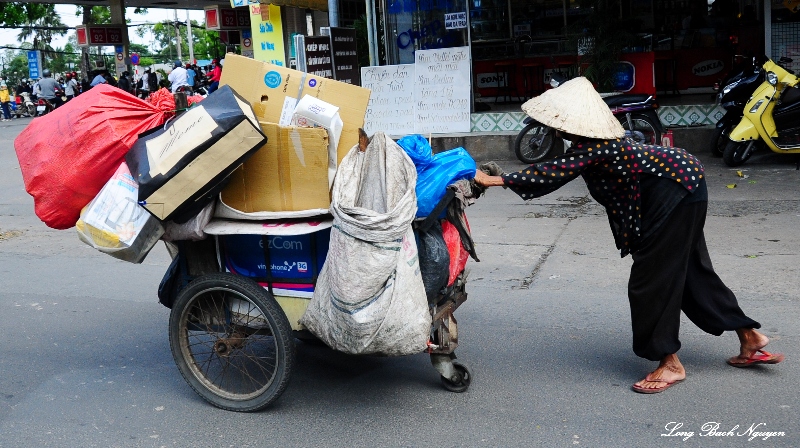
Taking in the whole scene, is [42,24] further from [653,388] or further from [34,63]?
[653,388]

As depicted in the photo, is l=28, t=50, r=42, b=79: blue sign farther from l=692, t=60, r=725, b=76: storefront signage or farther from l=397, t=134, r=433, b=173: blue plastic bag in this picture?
l=397, t=134, r=433, b=173: blue plastic bag

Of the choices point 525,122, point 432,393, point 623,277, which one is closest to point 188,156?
point 432,393

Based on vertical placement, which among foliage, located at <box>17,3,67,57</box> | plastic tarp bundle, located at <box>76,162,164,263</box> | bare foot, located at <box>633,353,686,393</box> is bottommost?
bare foot, located at <box>633,353,686,393</box>

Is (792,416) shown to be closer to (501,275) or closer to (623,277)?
(623,277)

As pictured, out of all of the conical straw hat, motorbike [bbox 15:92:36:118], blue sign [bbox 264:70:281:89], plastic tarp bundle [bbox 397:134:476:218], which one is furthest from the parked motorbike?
motorbike [bbox 15:92:36:118]

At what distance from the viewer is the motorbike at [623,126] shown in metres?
9.55

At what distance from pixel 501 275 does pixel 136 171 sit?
3.15 meters

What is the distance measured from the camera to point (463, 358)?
4.34 metres

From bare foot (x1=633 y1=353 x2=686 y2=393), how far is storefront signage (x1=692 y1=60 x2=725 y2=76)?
10.5 m

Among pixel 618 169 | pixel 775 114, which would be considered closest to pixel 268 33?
pixel 775 114

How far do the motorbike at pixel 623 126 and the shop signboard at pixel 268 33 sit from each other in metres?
5.20

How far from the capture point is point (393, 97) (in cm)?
1123

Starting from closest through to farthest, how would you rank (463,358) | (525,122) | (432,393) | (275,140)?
(275,140) < (432,393) < (463,358) < (525,122)

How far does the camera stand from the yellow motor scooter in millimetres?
8625
